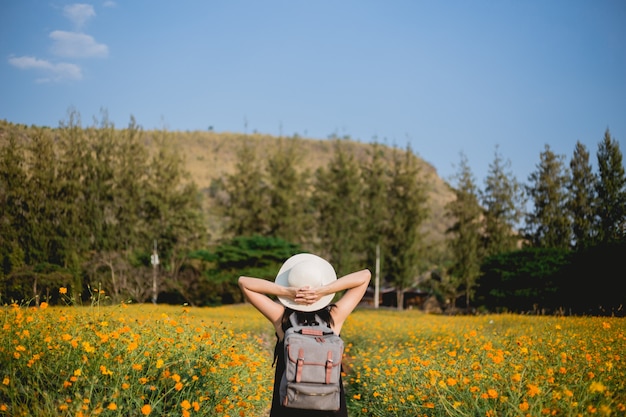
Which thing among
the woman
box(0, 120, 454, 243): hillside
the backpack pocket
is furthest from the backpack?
box(0, 120, 454, 243): hillside

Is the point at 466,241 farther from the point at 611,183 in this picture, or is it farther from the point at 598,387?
the point at 598,387

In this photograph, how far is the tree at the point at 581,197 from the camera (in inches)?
1316

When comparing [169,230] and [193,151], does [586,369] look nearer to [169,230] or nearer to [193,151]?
[169,230]

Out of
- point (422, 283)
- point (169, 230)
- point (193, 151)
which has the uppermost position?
point (193, 151)

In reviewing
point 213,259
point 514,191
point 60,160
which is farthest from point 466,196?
point 60,160

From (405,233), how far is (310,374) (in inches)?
1379

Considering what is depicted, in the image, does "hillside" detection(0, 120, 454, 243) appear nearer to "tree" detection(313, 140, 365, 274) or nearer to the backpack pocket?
"tree" detection(313, 140, 365, 274)

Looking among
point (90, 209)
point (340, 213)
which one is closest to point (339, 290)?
point (90, 209)

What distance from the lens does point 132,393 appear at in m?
4.22

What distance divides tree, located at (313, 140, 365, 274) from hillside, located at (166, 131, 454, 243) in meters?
49.2

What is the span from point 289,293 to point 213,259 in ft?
109

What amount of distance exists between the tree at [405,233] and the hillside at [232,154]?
50.1 metres

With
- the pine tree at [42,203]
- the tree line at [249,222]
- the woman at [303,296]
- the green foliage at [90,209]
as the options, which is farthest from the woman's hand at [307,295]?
the pine tree at [42,203]

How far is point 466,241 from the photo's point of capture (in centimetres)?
3350
